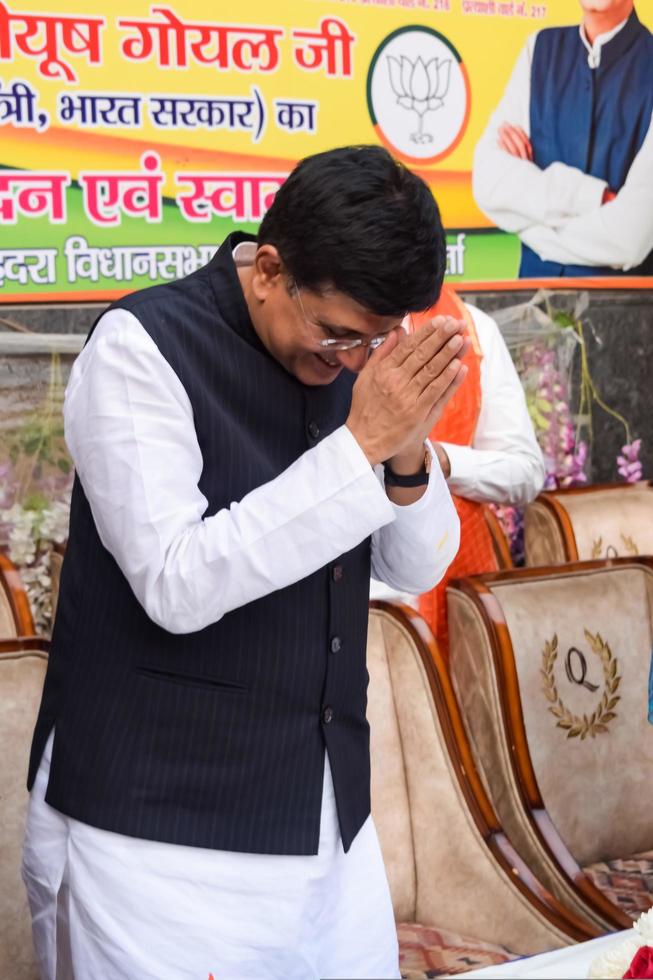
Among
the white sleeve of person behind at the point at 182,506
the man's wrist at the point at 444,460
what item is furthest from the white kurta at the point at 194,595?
the man's wrist at the point at 444,460

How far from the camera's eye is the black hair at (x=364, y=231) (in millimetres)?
1188

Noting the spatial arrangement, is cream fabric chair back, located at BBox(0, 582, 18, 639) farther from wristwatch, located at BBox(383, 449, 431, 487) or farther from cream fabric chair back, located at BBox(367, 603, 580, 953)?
wristwatch, located at BBox(383, 449, 431, 487)

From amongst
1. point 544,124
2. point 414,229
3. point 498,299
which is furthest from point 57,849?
point 544,124

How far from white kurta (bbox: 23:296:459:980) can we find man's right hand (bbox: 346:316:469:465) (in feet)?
0.08

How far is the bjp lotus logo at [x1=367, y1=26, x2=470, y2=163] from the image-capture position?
3.54 m

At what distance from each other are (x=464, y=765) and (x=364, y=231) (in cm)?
114

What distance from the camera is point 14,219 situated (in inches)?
123

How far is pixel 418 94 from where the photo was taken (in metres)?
3.60

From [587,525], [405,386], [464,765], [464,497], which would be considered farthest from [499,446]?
[405,386]

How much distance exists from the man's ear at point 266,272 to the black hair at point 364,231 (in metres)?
0.02

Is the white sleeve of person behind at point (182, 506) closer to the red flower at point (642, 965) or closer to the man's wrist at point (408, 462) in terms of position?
the man's wrist at point (408, 462)

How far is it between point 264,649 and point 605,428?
2.79 meters

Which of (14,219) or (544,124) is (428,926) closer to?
(14,219)

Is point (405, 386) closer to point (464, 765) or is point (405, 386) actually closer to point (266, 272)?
point (266, 272)
